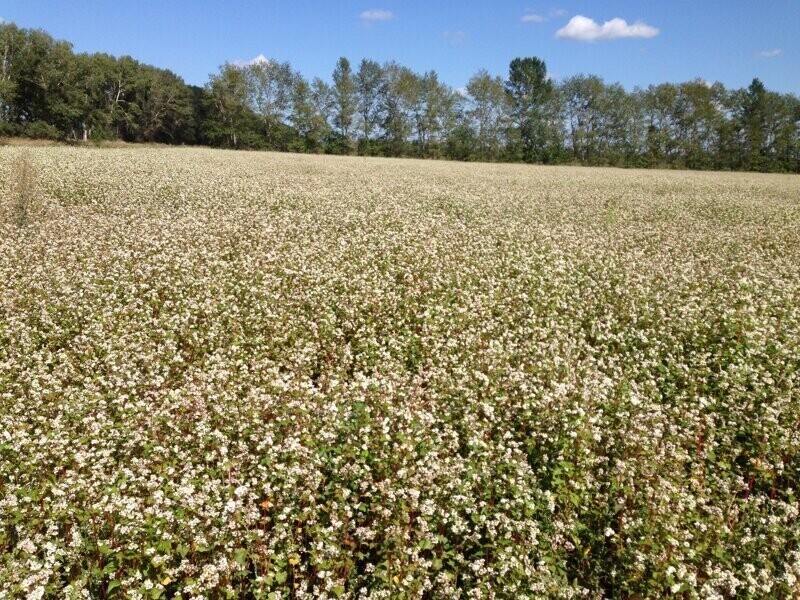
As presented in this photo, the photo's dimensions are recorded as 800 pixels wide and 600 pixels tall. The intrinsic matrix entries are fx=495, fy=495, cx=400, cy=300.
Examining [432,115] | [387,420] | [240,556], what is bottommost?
[240,556]

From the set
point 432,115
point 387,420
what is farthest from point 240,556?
point 432,115

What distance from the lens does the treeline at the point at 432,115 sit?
235ft

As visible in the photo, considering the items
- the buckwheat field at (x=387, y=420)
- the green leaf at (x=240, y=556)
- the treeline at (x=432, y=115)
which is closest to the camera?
the green leaf at (x=240, y=556)

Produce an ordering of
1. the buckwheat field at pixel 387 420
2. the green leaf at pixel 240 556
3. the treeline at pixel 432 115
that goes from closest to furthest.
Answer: the green leaf at pixel 240 556, the buckwheat field at pixel 387 420, the treeline at pixel 432 115

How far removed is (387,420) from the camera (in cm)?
534

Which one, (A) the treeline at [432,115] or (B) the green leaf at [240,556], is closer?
(B) the green leaf at [240,556]

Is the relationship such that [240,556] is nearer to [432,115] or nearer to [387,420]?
[387,420]

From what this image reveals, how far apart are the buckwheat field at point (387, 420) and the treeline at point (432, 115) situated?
70208 millimetres

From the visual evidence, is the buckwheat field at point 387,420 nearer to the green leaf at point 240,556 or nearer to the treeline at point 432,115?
the green leaf at point 240,556

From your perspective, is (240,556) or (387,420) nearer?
(240,556)

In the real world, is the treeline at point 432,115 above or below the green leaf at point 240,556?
above

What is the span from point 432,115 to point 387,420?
Answer: 8441 centimetres

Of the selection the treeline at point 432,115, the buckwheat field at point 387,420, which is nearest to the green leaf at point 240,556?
the buckwheat field at point 387,420

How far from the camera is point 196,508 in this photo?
4.18 meters
